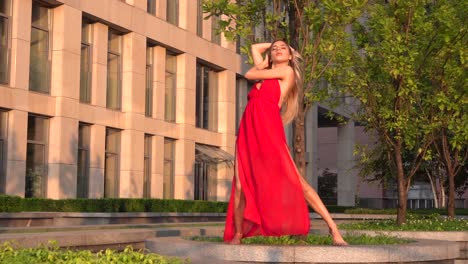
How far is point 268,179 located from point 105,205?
719 inches

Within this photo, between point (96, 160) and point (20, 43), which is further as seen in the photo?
point (96, 160)

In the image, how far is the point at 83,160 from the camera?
102 ft

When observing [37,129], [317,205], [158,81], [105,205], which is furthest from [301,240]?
[158,81]

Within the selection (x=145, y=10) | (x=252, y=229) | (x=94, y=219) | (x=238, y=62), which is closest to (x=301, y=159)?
(x=252, y=229)

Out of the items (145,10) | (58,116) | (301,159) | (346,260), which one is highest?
(145,10)


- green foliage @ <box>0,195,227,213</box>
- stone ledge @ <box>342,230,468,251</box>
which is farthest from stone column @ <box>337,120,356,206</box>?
stone ledge @ <box>342,230,468,251</box>

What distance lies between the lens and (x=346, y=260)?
32.6 ft

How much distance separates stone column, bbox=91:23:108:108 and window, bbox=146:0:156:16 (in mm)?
3523

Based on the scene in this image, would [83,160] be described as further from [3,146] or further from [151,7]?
[151,7]

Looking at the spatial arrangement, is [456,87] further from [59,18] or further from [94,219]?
[59,18]

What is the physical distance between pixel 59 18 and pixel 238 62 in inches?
576

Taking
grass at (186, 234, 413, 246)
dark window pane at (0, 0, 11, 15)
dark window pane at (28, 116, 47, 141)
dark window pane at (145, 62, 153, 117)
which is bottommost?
grass at (186, 234, 413, 246)

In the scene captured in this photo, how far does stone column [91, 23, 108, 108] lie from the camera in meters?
31.6

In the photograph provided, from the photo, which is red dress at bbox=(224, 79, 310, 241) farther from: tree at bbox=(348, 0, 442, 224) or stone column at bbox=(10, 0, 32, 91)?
stone column at bbox=(10, 0, 32, 91)
